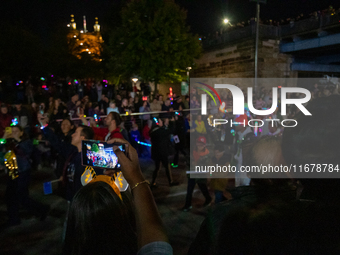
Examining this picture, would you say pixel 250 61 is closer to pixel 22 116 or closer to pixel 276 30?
pixel 276 30

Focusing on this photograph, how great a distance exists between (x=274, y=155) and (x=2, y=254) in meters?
4.27

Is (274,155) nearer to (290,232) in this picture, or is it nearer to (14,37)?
(290,232)

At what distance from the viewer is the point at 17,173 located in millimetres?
4422

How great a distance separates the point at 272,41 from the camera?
17.3 m

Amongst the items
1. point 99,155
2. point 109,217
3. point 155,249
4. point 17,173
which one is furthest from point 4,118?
point 155,249

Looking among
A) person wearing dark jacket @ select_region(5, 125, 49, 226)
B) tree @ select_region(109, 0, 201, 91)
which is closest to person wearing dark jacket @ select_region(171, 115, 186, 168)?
person wearing dark jacket @ select_region(5, 125, 49, 226)

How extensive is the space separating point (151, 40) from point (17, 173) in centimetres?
1271

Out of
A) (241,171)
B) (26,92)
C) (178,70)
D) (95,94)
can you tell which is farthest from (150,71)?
(241,171)

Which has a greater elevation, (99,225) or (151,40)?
(151,40)

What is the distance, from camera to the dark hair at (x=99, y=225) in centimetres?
136

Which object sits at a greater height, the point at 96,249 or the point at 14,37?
the point at 14,37

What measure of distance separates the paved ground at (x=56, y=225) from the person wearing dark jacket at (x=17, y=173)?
325 mm

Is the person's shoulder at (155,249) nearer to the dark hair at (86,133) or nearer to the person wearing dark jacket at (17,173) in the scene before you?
the dark hair at (86,133)

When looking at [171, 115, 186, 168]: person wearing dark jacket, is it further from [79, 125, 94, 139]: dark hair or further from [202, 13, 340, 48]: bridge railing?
[202, 13, 340, 48]: bridge railing
